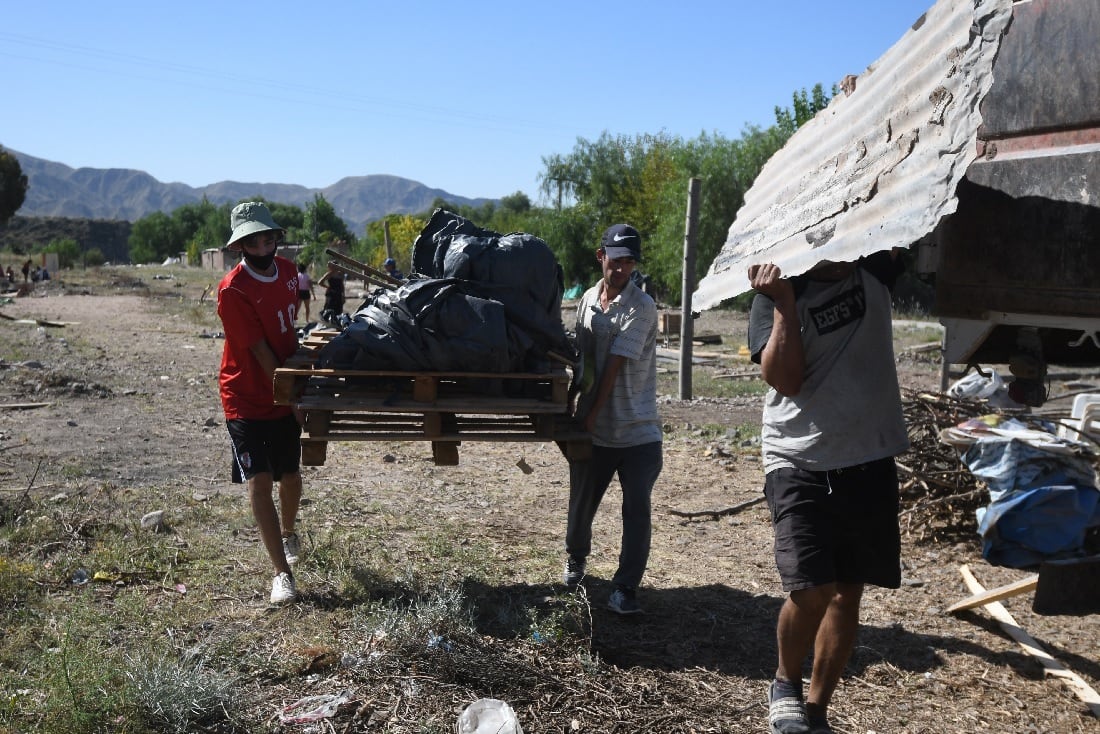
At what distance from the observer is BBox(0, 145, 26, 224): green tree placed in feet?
236

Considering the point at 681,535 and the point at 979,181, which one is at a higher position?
the point at 979,181

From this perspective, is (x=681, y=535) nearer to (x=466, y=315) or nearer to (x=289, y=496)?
(x=289, y=496)

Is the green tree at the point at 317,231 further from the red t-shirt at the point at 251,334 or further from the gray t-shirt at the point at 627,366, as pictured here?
the gray t-shirt at the point at 627,366

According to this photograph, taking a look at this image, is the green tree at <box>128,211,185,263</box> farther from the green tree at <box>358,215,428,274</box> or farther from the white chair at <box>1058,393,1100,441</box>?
the white chair at <box>1058,393,1100,441</box>

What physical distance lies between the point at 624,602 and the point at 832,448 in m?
1.73

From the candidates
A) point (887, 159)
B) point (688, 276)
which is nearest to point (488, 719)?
point (887, 159)

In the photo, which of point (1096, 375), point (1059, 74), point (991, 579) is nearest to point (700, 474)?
point (991, 579)

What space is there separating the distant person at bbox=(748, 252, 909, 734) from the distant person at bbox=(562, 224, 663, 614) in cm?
120

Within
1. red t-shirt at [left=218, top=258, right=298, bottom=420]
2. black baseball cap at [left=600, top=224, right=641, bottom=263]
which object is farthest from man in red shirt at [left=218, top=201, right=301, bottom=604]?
black baseball cap at [left=600, top=224, right=641, bottom=263]

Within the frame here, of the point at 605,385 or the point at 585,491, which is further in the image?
the point at 585,491

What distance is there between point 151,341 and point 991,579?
53.8ft

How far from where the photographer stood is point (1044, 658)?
4.43 metres

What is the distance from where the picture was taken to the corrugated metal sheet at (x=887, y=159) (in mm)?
2355

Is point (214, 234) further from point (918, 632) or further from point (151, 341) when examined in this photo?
point (918, 632)
